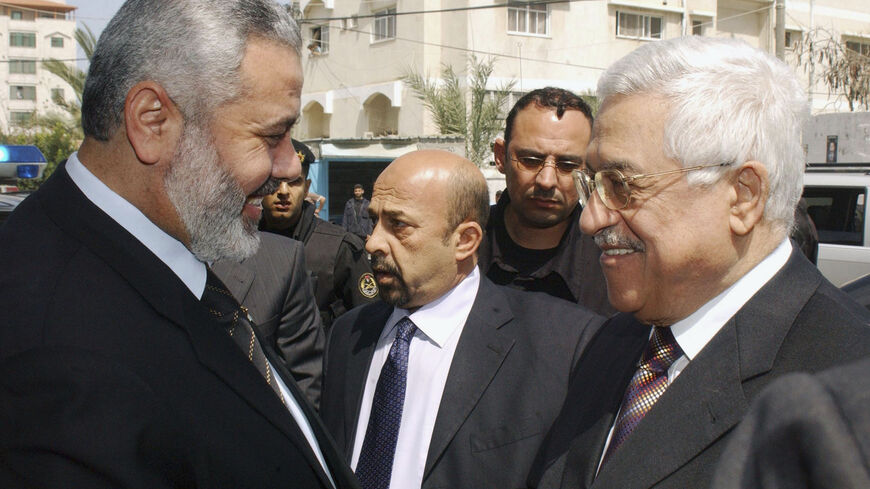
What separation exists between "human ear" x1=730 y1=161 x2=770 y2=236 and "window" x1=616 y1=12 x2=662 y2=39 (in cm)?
2353

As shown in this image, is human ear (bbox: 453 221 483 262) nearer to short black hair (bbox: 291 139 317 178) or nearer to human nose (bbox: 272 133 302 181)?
human nose (bbox: 272 133 302 181)

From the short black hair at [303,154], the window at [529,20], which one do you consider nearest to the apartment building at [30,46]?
the window at [529,20]

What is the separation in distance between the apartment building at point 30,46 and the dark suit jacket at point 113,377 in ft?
248

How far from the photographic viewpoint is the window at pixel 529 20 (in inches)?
873

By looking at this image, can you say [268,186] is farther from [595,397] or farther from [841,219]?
[841,219]

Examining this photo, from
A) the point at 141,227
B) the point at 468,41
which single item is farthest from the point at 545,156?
the point at 468,41

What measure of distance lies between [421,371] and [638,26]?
23.9 meters

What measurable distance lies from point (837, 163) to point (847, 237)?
147 centimetres

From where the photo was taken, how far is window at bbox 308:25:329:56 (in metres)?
26.0

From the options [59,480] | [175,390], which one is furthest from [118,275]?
[59,480]

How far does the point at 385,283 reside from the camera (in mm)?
2553

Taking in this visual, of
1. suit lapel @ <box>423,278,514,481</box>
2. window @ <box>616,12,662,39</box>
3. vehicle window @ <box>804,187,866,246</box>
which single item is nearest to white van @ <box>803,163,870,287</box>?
vehicle window @ <box>804,187,866,246</box>

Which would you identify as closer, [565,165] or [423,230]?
[423,230]

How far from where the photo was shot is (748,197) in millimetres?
1581
